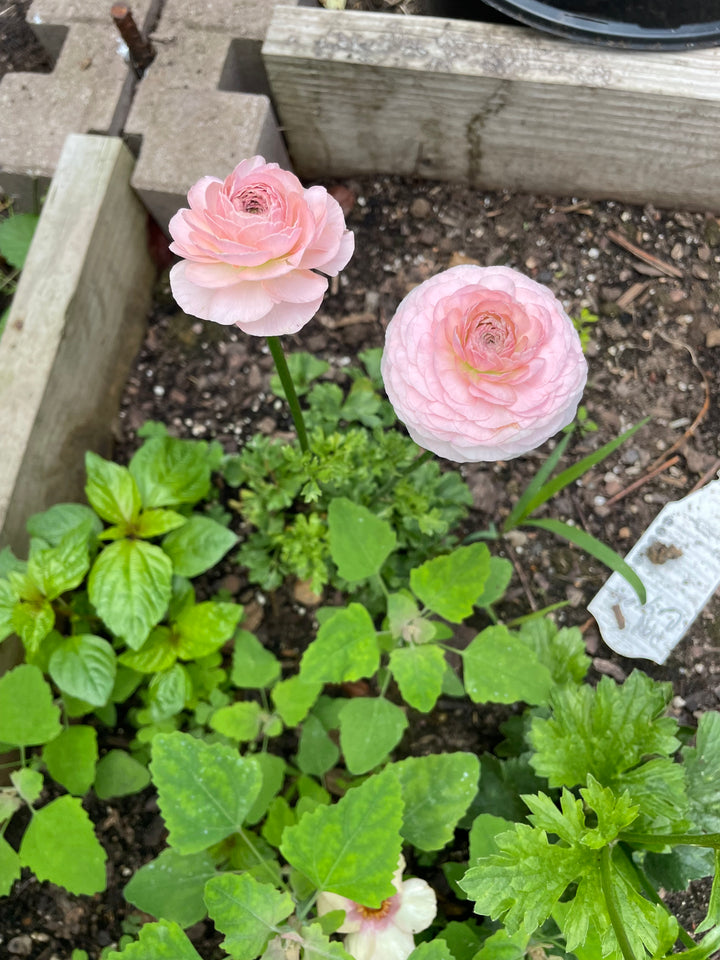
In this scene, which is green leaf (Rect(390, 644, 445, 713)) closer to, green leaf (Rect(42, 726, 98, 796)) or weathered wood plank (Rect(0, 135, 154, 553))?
A: green leaf (Rect(42, 726, 98, 796))

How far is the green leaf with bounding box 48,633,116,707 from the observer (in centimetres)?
144

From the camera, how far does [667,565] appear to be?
1583 millimetres

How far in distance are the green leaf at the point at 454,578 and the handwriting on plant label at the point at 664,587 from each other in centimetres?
33

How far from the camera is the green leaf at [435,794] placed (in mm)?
1291

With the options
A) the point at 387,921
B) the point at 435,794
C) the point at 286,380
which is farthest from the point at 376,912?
the point at 286,380

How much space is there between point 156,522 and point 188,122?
0.96m

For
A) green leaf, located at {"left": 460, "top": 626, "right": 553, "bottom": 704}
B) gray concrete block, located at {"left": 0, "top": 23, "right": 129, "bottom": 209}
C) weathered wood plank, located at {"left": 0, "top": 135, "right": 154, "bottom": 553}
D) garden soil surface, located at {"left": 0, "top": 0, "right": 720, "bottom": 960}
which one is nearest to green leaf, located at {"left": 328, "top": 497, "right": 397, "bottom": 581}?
green leaf, located at {"left": 460, "top": 626, "right": 553, "bottom": 704}

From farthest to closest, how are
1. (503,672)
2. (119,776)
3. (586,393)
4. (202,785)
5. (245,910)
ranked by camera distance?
(586,393) → (119,776) → (503,672) → (202,785) → (245,910)

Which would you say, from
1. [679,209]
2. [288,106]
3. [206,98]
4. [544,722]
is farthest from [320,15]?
[544,722]

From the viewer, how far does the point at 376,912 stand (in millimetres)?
1270

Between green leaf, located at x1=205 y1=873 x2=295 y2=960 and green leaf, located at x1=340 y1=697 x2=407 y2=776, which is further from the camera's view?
green leaf, located at x1=340 y1=697 x2=407 y2=776

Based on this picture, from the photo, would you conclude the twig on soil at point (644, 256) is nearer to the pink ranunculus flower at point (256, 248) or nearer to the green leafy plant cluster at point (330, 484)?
the green leafy plant cluster at point (330, 484)

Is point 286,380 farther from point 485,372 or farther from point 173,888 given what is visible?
point 173,888

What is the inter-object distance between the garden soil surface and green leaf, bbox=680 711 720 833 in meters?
0.36
